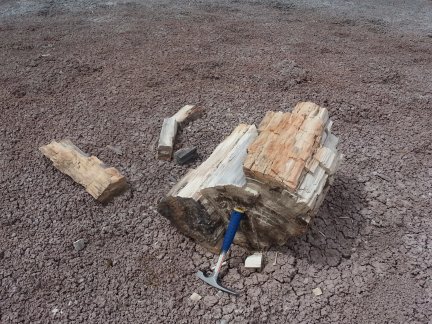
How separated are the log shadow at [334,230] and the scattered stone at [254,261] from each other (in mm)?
154

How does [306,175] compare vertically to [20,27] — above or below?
above

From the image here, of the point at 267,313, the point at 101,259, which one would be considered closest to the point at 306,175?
the point at 267,313

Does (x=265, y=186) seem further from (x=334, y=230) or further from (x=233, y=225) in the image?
(x=334, y=230)

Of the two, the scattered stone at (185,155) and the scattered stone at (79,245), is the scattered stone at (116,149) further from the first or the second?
the scattered stone at (79,245)

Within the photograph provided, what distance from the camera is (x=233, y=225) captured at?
2.62m

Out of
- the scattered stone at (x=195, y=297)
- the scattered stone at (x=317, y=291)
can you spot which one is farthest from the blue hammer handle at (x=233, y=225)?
the scattered stone at (x=317, y=291)

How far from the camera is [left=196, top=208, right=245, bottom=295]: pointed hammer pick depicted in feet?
8.58

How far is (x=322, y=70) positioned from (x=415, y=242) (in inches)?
121

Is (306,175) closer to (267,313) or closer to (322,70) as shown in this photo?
(267,313)

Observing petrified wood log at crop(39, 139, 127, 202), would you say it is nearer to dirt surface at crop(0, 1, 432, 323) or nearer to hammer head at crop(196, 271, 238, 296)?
dirt surface at crop(0, 1, 432, 323)

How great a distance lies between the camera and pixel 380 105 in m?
4.62

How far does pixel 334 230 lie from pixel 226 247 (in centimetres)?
90

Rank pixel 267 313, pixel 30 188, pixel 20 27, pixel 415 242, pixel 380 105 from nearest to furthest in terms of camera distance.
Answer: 1. pixel 267 313
2. pixel 415 242
3. pixel 30 188
4. pixel 380 105
5. pixel 20 27

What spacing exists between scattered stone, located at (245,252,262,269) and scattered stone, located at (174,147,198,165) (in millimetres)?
1218
